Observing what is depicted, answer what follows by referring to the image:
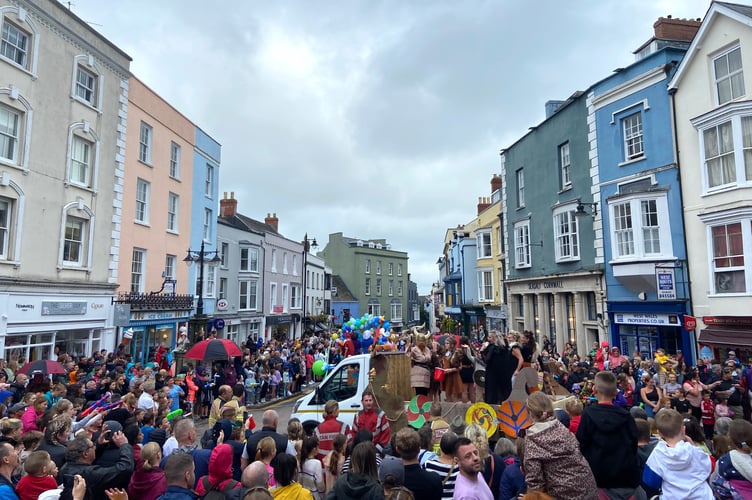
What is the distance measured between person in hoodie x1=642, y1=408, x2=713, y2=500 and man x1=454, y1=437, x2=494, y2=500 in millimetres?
1759

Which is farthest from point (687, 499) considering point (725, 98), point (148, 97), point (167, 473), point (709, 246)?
point (148, 97)

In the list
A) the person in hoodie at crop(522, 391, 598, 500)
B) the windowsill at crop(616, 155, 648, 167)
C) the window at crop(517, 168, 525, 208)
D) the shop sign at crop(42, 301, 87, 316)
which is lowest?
the person in hoodie at crop(522, 391, 598, 500)

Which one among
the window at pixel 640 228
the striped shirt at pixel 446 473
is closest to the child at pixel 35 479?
the striped shirt at pixel 446 473

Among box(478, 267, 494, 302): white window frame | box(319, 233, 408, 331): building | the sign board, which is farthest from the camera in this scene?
box(319, 233, 408, 331): building

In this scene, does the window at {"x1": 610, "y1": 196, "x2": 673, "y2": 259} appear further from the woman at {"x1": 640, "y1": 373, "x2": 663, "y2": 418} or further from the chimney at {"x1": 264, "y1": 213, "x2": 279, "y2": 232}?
the chimney at {"x1": 264, "y1": 213, "x2": 279, "y2": 232}

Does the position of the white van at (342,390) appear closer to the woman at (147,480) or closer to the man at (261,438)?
the man at (261,438)

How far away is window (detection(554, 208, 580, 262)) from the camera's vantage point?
66.0 feet

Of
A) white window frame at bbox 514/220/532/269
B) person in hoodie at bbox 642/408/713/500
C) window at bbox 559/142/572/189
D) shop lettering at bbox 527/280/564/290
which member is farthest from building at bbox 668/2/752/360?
person in hoodie at bbox 642/408/713/500

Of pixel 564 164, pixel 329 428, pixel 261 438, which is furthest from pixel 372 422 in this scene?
pixel 564 164

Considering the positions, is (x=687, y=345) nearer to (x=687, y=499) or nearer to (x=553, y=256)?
(x=553, y=256)

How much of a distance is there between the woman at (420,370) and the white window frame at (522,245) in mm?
16096

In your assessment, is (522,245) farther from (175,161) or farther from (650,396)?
(175,161)

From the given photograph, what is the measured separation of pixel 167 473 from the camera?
388 cm

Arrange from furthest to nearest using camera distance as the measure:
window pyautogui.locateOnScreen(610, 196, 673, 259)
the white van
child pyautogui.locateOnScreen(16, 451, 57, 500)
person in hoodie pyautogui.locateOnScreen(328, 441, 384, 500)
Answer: window pyautogui.locateOnScreen(610, 196, 673, 259) < the white van < child pyautogui.locateOnScreen(16, 451, 57, 500) < person in hoodie pyautogui.locateOnScreen(328, 441, 384, 500)
